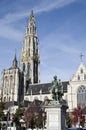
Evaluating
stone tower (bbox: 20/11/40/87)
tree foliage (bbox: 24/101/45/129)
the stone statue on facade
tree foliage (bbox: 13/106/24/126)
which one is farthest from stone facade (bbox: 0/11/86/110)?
the stone statue on facade

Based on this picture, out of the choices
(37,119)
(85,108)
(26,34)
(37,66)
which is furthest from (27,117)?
(26,34)

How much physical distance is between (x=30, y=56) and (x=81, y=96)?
4246 centimetres

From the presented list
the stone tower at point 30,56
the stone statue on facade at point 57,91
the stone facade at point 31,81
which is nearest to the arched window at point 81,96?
the stone facade at point 31,81

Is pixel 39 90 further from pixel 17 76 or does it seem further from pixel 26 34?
pixel 26 34

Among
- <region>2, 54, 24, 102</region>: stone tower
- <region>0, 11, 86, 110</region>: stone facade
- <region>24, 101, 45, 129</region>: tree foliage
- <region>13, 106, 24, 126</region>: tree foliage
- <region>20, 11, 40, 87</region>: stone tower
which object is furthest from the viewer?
<region>20, 11, 40, 87</region>: stone tower

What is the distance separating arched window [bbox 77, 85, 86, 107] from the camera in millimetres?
97588

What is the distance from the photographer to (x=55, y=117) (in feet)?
115

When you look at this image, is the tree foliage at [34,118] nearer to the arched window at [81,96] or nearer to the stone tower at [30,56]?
the arched window at [81,96]

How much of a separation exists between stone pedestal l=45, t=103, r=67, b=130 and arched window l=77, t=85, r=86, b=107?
207ft

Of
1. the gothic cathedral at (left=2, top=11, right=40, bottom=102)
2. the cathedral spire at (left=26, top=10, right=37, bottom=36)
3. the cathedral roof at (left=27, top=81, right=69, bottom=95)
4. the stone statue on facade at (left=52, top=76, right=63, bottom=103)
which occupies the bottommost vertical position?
the stone statue on facade at (left=52, top=76, right=63, bottom=103)

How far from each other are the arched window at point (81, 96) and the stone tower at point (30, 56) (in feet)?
108

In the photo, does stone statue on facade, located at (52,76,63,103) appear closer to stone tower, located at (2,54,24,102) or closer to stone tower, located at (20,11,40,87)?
stone tower, located at (2,54,24,102)

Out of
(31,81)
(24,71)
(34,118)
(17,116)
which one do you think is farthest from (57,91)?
(24,71)

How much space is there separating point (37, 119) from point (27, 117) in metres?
3.33
